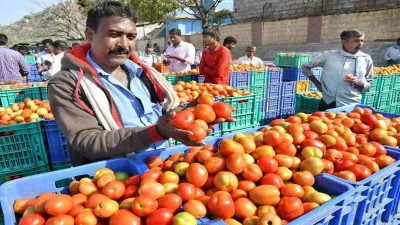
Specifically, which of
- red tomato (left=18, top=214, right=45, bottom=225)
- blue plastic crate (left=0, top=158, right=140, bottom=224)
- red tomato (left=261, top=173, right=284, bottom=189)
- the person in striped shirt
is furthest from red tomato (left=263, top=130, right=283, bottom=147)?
the person in striped shirt

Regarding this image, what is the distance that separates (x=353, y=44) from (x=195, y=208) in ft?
12.2

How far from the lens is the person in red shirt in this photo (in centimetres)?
522

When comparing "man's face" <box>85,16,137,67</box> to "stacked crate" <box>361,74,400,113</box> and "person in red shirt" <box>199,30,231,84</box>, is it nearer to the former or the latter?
"person in red shirt" <box>199,30,231,84</box>

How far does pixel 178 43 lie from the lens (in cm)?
721

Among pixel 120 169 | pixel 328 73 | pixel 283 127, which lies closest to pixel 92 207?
pixel 120 169

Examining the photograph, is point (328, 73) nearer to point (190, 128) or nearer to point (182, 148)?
point (182, 148)

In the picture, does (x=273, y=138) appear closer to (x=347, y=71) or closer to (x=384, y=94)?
(x=347, y=71)

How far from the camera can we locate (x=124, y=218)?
119cm

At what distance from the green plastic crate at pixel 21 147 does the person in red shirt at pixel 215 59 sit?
3.20 m

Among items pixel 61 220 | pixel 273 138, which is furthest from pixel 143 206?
pixel 273 138

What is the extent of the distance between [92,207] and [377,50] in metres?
14.9

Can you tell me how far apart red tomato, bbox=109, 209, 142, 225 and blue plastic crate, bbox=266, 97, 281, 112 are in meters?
5.26

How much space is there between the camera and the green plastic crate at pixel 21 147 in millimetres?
2960

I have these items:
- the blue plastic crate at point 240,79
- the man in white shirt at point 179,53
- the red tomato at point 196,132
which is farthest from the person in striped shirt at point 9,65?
the red tomato at point 196,132
